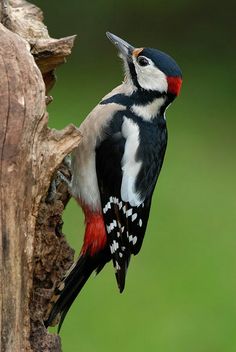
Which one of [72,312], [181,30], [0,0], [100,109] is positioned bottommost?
[72,312]

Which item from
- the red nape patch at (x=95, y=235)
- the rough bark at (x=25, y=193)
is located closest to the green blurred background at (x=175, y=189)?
the red nape patch at (x=95, y=235)

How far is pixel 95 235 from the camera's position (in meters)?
5.55

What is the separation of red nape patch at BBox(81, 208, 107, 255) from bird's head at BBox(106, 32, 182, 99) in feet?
2.16

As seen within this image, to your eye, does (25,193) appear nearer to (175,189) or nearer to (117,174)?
(117,174)

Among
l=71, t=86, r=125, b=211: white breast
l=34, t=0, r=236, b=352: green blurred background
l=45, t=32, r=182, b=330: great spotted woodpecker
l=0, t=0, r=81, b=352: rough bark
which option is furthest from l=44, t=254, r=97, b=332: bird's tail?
l=34, t=0, r=236, b=352: green blurred background

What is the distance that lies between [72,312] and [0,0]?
3.49 metres

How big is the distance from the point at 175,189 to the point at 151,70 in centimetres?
495

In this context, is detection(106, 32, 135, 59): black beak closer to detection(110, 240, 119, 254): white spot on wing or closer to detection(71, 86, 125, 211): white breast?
detection(71, 86, 125, 211): white breast

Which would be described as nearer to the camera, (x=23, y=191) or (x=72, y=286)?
(x=23, y=191)

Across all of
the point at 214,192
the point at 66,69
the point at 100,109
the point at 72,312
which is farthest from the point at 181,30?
the point at 100,109

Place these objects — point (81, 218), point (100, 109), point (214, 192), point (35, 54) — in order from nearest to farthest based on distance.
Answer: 1. point (35, 54)
2. point (100, 109)
3. point (81, 218)
4. point (214, 192)

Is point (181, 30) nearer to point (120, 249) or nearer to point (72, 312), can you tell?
point (72, 312)

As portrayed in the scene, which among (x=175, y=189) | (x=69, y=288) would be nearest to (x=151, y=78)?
(x=69, y=288)

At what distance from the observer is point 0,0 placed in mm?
5266
